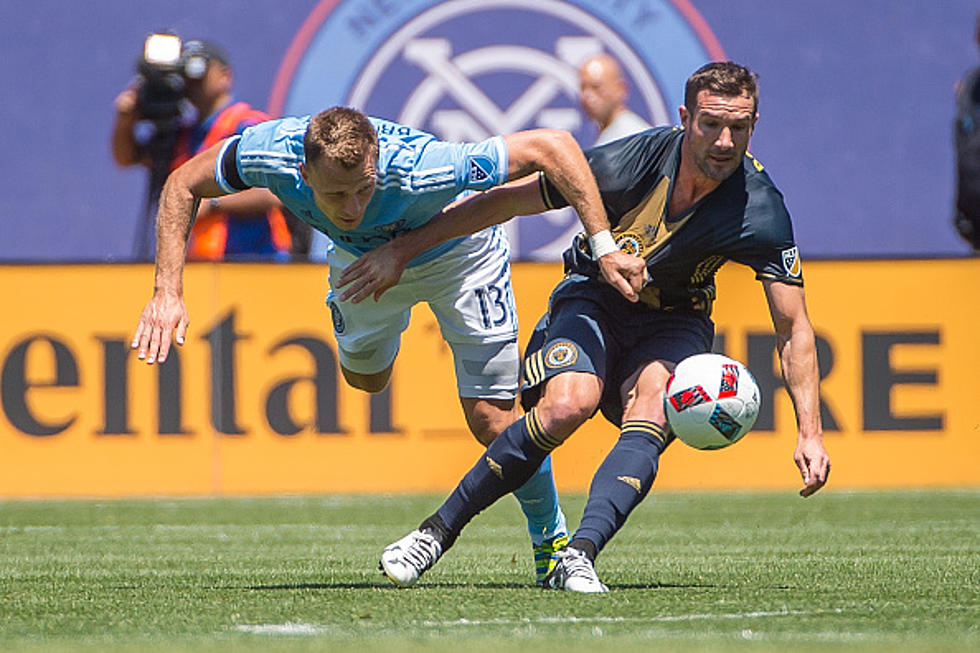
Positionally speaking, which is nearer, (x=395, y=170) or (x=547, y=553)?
(x=395, y=170)

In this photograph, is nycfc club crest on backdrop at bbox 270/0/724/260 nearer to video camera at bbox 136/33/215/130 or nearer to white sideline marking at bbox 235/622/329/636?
video camera at bbox 136/33/215/130

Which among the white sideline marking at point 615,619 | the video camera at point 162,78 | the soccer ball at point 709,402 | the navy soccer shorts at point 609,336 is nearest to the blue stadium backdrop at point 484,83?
the video camera at point 162,78

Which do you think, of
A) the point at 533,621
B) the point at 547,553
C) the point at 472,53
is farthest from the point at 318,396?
the point at 533,621

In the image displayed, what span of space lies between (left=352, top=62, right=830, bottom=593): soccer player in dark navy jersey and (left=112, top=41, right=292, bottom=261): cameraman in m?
4.33

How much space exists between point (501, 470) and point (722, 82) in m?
1.53

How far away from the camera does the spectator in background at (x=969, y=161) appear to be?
1259 cm

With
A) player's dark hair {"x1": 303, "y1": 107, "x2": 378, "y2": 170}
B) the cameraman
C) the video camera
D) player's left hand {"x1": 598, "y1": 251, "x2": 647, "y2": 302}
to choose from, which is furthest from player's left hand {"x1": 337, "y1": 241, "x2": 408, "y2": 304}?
the video camera

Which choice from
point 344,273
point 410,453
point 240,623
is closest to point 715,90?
point 344,273

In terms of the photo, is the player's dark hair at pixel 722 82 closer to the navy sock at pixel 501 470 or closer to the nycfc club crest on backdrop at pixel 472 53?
the navy sock at pixel 501 470

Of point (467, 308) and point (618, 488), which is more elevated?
point (467, 308)

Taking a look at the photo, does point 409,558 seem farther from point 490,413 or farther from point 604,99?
point 604,99

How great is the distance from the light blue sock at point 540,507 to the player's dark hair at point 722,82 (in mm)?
1446

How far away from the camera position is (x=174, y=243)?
252 inches

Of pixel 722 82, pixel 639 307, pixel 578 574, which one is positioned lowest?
pixel 578 574
